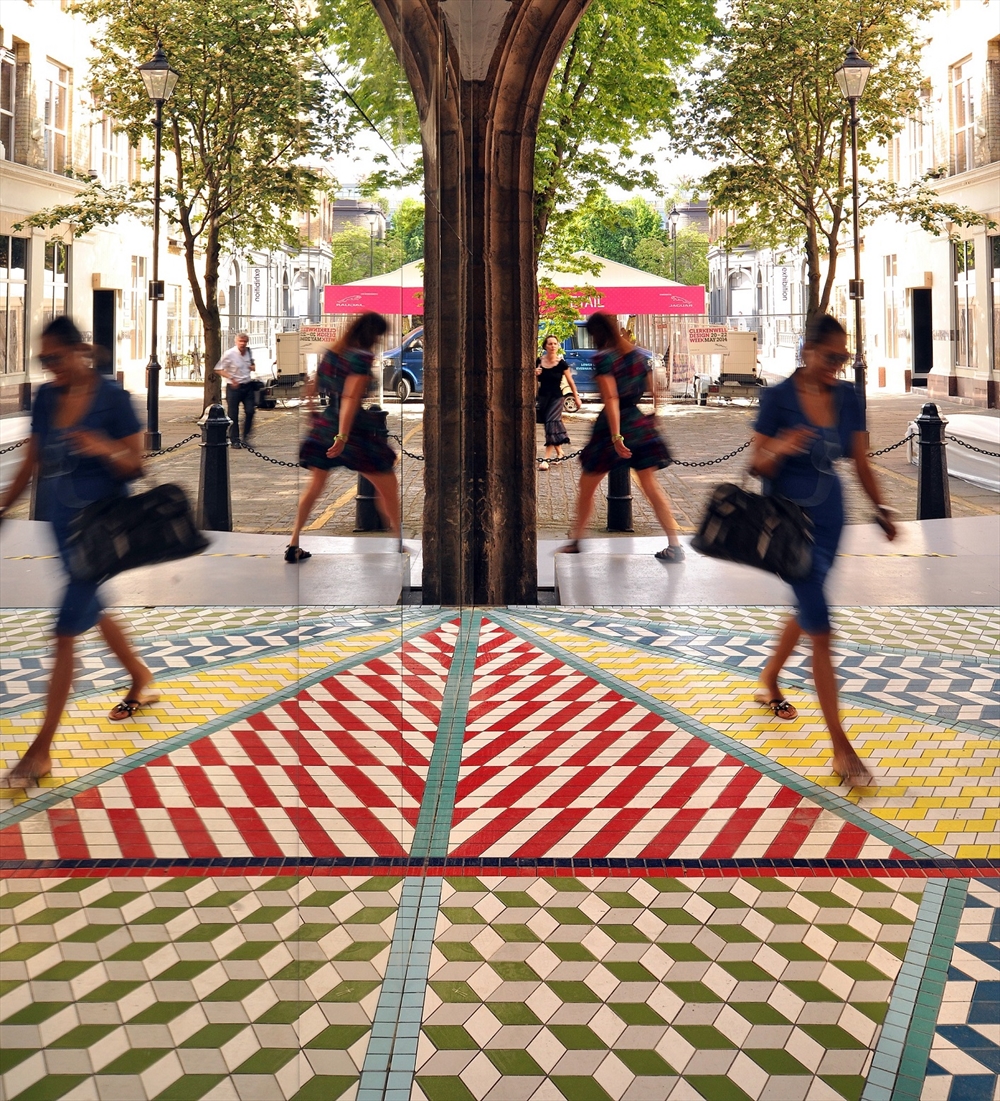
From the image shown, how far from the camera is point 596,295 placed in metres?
3.46

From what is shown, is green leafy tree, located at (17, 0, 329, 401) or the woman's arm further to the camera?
green leafy tree, located at (17, 0, 329, 401)

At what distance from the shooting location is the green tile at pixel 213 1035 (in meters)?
0.48

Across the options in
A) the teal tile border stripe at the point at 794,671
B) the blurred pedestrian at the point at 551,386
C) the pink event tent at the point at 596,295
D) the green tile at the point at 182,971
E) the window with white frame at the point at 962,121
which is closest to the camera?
the green tile at the point at 182,971

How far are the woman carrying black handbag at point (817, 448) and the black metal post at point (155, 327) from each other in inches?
57.1

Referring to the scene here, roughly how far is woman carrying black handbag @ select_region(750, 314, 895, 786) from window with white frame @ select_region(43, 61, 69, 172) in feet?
5.03

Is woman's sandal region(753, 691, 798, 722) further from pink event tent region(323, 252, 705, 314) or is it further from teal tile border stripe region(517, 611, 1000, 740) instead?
pink event tent region(323, 252, 705, 314)

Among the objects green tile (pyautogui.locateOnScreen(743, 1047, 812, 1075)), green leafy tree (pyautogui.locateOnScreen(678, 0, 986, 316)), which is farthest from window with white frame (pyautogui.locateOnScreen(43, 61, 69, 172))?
green leafy tree (pyautogui.locateOnScreen(678, 0, 986, 316))

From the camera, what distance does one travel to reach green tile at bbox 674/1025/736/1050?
1233 millimetres

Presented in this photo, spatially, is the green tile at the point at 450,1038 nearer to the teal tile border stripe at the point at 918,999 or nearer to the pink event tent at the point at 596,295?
the teal tile border stripe at the point at 918,999

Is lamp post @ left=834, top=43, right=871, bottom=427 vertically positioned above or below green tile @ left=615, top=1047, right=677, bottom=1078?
above

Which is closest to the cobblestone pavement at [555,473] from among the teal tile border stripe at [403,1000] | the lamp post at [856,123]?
the lamp post at [856,123]

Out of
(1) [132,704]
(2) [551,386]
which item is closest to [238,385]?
(1) [132,704]

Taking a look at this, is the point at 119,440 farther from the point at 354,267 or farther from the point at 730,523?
the point at 730,523

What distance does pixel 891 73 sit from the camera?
3543mm
